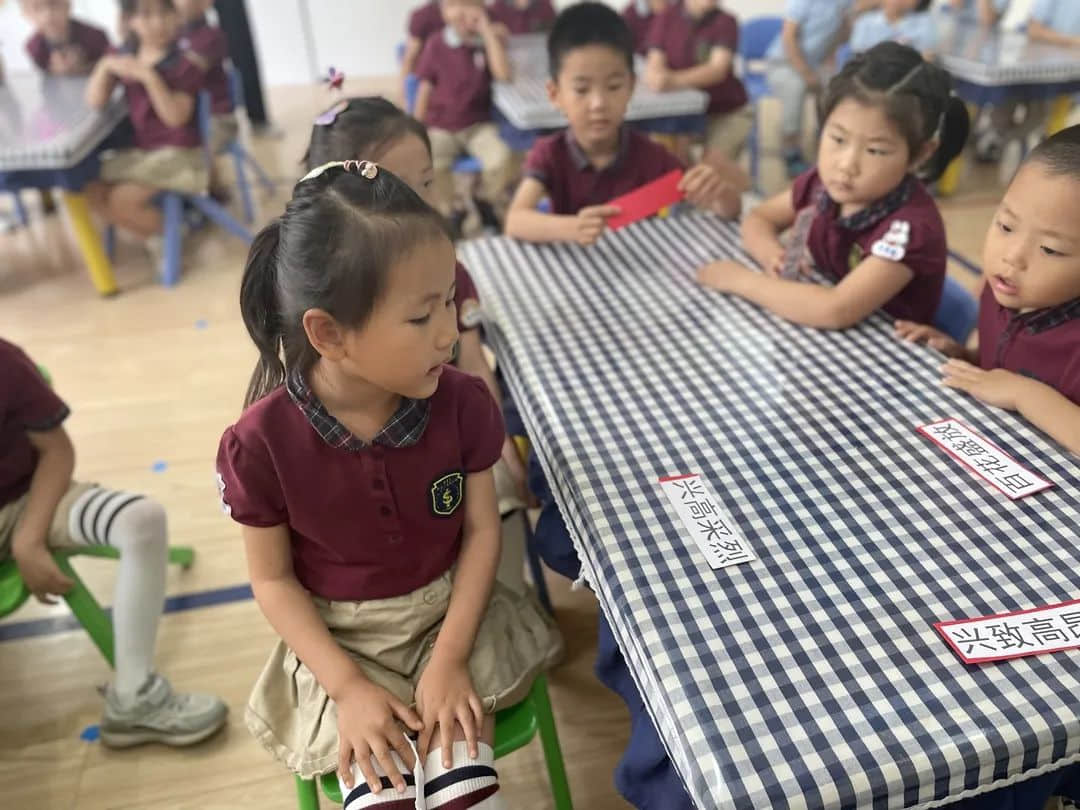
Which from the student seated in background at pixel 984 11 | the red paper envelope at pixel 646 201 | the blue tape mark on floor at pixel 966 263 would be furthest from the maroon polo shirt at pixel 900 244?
the student seated in background at pixel 984 11

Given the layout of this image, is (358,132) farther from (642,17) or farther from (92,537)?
(642,17)

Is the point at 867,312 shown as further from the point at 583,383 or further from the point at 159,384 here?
the point at 159,384

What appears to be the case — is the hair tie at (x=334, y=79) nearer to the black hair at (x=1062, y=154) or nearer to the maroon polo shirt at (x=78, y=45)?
the black hair at (x=1062, y=154)

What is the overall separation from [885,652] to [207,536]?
1.69 meters

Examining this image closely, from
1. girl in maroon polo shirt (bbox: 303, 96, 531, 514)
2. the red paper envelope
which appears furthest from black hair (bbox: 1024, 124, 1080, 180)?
girl in maroon polo shirt (bbox: 303, 96, 531, 514)

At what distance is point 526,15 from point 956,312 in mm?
3168

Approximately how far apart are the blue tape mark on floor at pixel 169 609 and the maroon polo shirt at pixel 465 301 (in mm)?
859

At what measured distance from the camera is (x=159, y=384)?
2.69 metres

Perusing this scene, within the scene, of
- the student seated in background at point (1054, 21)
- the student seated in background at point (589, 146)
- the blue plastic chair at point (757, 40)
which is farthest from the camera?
the blue plastic chair at point (757, 40)

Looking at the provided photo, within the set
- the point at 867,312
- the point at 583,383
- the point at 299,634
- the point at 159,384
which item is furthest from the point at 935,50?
the point at 299,634

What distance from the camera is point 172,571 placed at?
6.39 ft

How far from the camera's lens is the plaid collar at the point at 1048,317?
1.11 metres

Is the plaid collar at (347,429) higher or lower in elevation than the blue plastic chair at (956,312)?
higher

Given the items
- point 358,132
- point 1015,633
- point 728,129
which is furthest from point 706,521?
point 728,129
